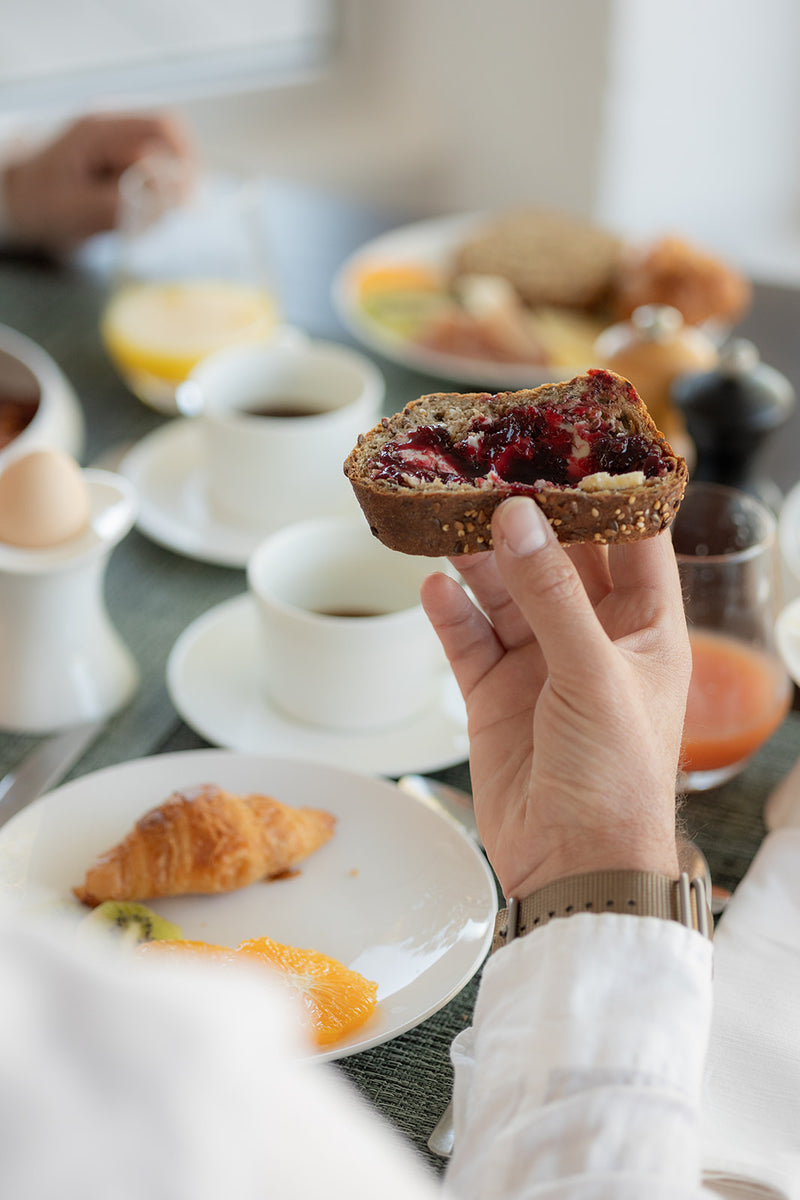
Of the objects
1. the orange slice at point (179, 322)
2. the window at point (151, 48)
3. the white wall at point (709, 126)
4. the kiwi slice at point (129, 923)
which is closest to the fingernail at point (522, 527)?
the kiwi slice at point (129, 923)

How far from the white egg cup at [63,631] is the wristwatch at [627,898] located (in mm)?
526

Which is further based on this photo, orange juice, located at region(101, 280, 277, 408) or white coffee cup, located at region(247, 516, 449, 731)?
orange juice, located at region(101, 280, 277, 408)

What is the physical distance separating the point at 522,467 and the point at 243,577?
557mm

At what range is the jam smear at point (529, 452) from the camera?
76 cm

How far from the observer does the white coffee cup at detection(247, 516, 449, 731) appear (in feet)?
3.13

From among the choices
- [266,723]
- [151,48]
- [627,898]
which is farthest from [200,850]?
[151,48]

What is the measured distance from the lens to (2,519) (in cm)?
96

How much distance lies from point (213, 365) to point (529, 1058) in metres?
0.94

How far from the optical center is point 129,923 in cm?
77

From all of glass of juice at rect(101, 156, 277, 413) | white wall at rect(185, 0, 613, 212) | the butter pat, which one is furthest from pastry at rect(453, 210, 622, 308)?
white wall at rect(185, 0, 613, 212)

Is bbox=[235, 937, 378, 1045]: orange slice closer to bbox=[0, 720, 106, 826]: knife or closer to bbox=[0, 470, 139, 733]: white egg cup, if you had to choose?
bbox=[0, 720, 106, 826]: knife

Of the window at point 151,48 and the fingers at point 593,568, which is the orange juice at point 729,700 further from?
the window at point 151,48

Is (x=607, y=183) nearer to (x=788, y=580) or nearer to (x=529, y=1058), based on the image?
(x=788, y=580)

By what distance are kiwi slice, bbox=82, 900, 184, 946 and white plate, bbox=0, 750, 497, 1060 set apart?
0.02 m
